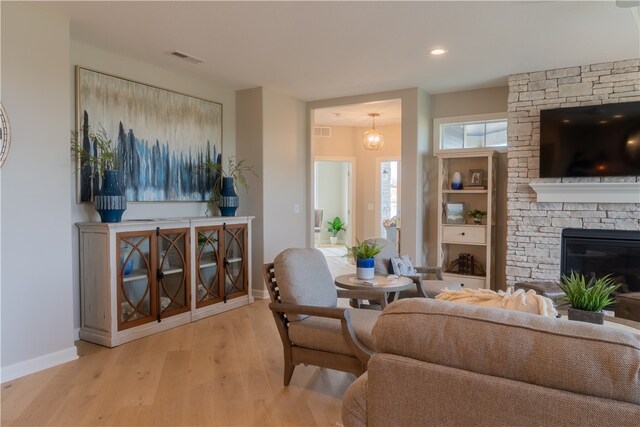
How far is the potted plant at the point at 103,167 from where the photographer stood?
3.70 meters

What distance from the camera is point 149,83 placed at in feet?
14.7

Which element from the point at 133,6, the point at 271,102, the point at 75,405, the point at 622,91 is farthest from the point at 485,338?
the point at 271,102

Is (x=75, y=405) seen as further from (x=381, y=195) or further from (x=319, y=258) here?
(x=381, y=195)

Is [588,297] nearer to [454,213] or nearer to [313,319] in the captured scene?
[313,319]

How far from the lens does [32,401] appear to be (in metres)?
2.68

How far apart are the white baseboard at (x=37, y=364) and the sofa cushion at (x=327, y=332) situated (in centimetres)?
188

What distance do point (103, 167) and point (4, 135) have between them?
1.00 meters

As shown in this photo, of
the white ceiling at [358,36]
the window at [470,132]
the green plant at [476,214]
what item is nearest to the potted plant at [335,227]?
the window at [470,132]

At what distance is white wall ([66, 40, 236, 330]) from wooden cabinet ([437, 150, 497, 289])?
2.70 m

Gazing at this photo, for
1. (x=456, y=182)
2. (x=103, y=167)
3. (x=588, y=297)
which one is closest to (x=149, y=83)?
(x=103, y=167)

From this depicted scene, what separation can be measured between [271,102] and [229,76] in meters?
0.75

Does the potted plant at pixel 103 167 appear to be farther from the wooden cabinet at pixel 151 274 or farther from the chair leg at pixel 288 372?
the chair leg at pixel 288 372

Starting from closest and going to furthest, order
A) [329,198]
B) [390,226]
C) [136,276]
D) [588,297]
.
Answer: [588,297], [136,276], [390,226], [329,198]

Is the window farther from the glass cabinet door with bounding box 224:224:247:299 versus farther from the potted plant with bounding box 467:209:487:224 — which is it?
the glass cabinet door with bounding box 224:224:247:299
